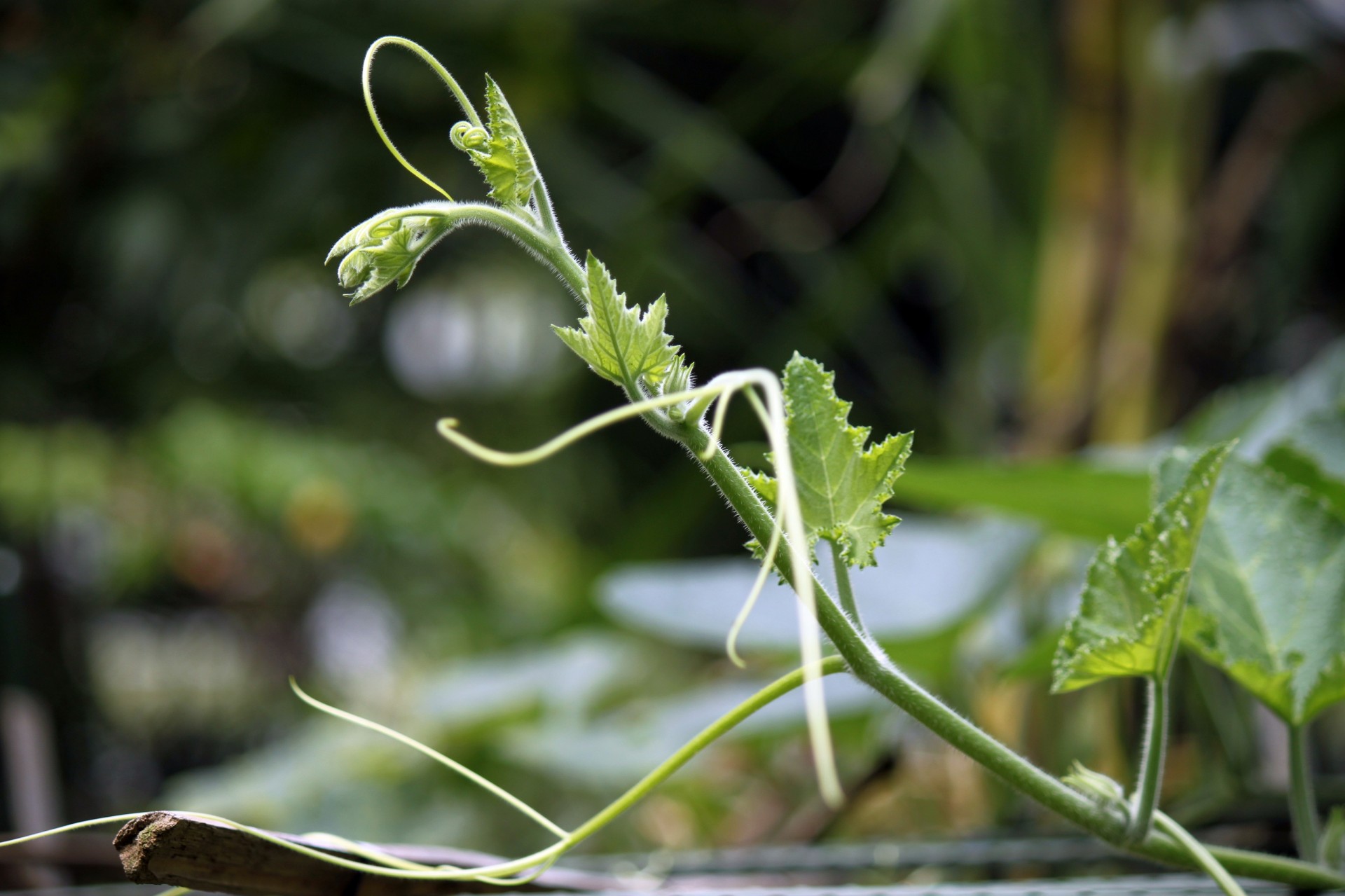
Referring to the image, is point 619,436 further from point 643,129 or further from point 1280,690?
point 1280,690

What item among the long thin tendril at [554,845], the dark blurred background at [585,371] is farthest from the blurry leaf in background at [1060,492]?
the long thin tendril at [554,845]

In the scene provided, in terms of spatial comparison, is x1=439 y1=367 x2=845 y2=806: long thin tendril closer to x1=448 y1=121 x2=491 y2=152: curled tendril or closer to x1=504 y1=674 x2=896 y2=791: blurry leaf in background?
x1=448 y1=121 x2=491 y2=152: curled tendril

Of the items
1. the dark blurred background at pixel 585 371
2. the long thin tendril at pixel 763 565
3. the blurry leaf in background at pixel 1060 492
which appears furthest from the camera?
the dark blurred background at pixel 585 371

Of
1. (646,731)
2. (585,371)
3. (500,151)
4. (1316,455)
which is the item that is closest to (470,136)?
(500,151)

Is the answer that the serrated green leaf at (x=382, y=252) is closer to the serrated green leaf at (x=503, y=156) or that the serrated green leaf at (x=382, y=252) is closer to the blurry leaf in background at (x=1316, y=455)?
the serrated green leaf at (x=503, y=156)

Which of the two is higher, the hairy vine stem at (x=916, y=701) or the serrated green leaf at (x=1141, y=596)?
the serrated green leaf at (x=1141, y=596)

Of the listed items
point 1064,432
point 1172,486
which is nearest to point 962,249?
point 1064,432

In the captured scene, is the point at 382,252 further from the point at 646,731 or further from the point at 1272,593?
the point at 646,731
